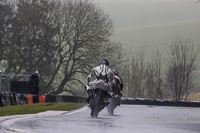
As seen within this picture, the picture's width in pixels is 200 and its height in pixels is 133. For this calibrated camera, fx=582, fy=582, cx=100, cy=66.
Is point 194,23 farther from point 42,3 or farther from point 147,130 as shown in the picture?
point 147,130

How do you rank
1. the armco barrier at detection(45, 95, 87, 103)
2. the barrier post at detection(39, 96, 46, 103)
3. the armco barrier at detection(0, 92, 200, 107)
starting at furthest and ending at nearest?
the armco barrier at detection(45, 95, 87, 103) < the barrier post at detection(39, 96, 46, 103) < the armco barrier at detection(0, 92, 200, 107)

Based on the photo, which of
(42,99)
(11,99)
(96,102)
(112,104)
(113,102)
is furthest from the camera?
(42,99)

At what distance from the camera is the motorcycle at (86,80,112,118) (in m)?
15.0

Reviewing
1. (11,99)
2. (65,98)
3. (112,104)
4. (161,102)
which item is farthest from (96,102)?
(65,98)

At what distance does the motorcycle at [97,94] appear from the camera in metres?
15.0

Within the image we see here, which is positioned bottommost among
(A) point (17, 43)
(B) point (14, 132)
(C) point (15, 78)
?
(B) point (14, 132)

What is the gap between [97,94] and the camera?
15.2 meters

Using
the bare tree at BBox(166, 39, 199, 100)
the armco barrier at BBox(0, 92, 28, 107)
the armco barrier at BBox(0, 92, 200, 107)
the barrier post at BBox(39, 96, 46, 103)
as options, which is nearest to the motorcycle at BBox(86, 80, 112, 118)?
the armco barrier at BBox(0, 92, 28, 107)

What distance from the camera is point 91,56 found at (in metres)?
56.5

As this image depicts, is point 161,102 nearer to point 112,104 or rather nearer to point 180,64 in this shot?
point 112,104

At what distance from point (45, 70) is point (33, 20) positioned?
201 inches

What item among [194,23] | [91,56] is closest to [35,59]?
[91,56]

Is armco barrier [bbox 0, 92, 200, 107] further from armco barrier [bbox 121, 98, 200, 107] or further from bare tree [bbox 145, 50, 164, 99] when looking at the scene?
bare tree [bbox 145, 50, 164, 99]

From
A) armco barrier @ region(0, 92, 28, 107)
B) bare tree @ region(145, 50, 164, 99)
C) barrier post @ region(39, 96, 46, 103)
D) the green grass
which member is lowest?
the green grass
